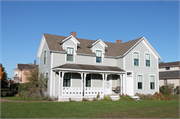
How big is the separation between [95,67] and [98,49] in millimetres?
2858

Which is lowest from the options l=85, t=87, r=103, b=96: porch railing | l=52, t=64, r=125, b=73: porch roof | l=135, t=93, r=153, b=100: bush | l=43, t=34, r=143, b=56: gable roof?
l=135, t=93, r=153, b=100: bush

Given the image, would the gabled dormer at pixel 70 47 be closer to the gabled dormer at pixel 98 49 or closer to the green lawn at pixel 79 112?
the gabled dormer at pixel 98 49

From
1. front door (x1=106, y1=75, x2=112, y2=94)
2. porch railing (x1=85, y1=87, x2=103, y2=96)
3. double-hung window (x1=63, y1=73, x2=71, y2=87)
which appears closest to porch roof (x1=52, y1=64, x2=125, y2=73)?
double-hung window (x1=63, y1=73, x2=71, y2=87)

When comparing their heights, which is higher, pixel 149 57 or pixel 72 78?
pixel 149 57

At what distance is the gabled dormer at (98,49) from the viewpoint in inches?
960

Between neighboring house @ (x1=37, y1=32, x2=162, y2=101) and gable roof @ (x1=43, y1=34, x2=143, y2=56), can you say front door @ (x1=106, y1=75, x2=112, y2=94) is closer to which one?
neighboring house @ (x1=37, y1=32, x2=162, y2=101)

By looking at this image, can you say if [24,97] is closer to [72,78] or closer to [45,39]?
[72,78]

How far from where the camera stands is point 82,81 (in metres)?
20.8

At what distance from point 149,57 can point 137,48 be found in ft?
7.82

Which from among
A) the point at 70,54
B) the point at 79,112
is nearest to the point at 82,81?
the point at 70,54

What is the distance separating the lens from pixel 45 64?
77.5 feet

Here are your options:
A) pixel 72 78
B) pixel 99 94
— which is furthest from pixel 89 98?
pixel 72 78

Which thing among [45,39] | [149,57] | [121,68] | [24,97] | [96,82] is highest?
[45,39]

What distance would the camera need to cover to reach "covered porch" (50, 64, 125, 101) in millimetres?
20219
